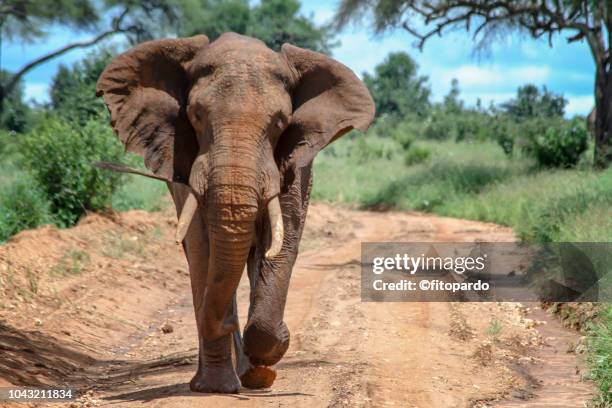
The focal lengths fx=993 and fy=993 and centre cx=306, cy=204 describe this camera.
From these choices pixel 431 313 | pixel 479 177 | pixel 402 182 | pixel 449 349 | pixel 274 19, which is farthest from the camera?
pixel 274 19

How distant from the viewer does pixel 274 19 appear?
52.7 metres

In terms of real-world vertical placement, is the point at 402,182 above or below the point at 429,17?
below

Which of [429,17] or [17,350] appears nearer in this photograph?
[17,350]

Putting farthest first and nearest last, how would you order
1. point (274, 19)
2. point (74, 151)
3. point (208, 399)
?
point (274, 19) < point (74, 151) < point (208, 399)

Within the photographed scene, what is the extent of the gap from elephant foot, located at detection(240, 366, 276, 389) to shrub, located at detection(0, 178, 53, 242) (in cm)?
797

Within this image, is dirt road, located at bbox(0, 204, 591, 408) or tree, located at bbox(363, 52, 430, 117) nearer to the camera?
dirt road, located at bbox(0, 204, 591, 408)

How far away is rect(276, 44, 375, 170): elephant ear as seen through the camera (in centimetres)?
663

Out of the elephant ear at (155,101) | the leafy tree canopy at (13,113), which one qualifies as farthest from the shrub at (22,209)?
the leafy tree canopy at (13,113)

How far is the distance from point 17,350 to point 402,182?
19.5 m

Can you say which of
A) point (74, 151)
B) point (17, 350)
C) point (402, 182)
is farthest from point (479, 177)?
point (17, 350)

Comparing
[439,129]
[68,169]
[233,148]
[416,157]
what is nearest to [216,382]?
[233,148]

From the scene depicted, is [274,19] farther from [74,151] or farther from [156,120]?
[156,120]

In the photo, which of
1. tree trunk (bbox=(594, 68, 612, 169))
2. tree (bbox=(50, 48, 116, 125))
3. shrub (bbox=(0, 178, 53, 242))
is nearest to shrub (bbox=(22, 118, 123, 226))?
shrub (bbox=(0, 178, 53, 242))

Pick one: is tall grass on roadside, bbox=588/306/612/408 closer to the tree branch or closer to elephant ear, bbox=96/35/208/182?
elephant ear, bbox=96/35/208/182
